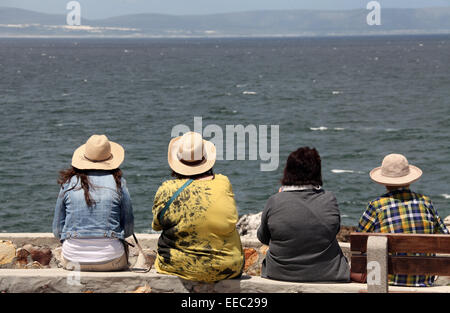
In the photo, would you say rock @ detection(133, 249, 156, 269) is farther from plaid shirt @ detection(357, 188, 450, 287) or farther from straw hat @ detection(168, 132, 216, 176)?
→ plaid shirt @ detection(357, 188, 450, 287)

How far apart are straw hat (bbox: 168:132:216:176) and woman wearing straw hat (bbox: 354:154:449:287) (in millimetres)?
1366

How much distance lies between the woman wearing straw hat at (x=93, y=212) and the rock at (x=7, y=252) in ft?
4.97

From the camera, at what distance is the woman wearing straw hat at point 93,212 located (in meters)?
6.18

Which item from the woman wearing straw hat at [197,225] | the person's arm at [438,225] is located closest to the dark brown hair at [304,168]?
the woman wearing straw hat at [197,225]

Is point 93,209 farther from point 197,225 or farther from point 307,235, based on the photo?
point 307,235

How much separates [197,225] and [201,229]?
0.05 metres

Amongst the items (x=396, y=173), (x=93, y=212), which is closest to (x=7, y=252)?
(x=93, y=212)

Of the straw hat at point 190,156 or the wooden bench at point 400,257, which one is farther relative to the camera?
the straw hat at point 190,156

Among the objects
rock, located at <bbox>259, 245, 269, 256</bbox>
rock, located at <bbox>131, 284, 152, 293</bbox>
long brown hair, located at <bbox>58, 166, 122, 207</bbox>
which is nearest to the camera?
rock, located at <bbox>131, 284, 152, 293</bbox>

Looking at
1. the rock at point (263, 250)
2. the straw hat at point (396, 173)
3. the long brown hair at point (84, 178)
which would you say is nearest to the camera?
the long brown hair at point (84, 178)

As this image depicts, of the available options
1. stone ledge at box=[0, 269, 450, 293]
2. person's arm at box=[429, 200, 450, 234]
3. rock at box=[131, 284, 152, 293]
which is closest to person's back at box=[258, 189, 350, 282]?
stone ledge at box=[0, 269, 450, 293]

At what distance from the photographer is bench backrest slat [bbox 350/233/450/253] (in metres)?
5.61

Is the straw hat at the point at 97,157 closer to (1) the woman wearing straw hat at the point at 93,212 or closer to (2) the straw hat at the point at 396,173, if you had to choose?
(1) the woman wearing straw hat at the point at 93,212

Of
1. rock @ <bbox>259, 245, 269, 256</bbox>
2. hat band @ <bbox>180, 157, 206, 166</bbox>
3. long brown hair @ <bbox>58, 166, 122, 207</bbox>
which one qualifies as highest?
hat band @ <bbox>180, 157, 206, 166</bbox>
